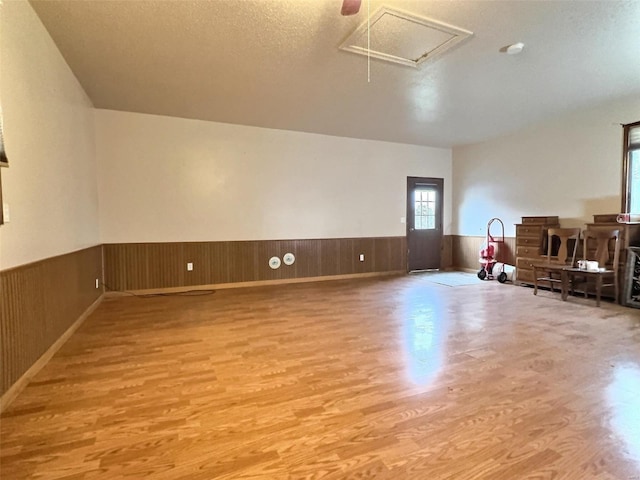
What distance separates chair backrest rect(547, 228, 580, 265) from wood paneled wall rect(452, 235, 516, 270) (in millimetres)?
985

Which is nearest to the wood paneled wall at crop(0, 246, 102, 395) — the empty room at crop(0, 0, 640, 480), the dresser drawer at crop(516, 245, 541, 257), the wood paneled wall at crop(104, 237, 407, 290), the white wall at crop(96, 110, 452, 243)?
the empty room at crop(0, 0, 640, 480)

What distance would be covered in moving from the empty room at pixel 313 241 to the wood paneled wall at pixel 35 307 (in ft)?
0.10

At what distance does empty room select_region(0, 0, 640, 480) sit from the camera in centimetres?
178

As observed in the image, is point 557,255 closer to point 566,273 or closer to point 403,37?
point 566,273

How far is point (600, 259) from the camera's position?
471cm

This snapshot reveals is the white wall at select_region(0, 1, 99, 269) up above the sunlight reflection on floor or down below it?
above

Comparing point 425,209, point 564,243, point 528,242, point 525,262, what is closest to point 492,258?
point 525,262

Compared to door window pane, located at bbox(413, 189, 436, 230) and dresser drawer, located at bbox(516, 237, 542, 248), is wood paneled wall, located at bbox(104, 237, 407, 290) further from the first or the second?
dresser drawer, located at bbox(516, 237, 542, 248)

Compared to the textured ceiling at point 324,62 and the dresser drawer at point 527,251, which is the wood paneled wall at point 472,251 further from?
the textured ceiling at point 324,62

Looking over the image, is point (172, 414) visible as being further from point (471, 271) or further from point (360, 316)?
point (471, 271)

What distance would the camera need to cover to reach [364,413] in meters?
1.94

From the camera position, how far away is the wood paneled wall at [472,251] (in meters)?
6.48

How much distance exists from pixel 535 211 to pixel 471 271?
1843mm

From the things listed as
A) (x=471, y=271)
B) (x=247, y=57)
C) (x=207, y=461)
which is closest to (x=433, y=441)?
(x=207, y=461)
